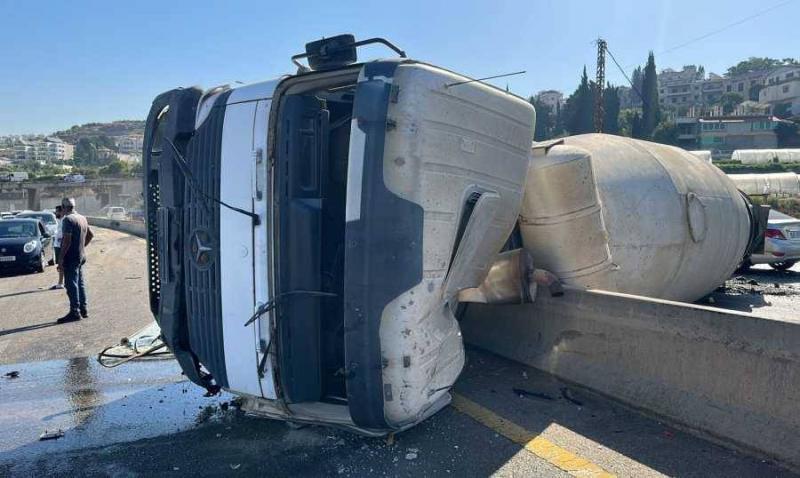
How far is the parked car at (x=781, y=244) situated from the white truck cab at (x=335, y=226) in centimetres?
954

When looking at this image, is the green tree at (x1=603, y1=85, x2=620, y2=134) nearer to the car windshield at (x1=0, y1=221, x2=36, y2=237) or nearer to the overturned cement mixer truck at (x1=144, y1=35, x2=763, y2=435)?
the car windshield at (x1=0, y1=221, x2=36, y2=237)

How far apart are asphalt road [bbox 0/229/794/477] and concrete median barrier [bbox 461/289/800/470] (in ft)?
0.37

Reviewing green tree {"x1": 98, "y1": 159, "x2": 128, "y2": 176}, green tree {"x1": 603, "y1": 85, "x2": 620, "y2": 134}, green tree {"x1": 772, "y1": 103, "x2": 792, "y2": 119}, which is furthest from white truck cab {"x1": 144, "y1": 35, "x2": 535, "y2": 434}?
green tree {"x1": 772, "y1": 103, "x2": 792, "y2": 119}

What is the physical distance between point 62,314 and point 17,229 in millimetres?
8589

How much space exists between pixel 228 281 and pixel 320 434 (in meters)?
1.07

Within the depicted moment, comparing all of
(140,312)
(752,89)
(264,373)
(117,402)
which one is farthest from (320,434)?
(752,89)

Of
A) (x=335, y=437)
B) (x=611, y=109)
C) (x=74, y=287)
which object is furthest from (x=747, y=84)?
(x=335, y=437)

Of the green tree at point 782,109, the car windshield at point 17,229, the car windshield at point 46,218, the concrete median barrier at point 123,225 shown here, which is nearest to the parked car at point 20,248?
the car windshield at point 17,229

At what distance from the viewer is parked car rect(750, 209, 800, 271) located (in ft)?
34.8

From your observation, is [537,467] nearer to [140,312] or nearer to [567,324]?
[567,324]

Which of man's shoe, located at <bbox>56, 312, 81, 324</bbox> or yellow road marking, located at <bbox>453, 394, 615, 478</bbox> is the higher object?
yellow road marking, located at <bbox>453, 394, 615, 478</bbox>

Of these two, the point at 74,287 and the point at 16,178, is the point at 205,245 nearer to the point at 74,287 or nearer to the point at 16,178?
the point at 74,287

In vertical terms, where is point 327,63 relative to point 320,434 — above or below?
above

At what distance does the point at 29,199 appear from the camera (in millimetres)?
82562
